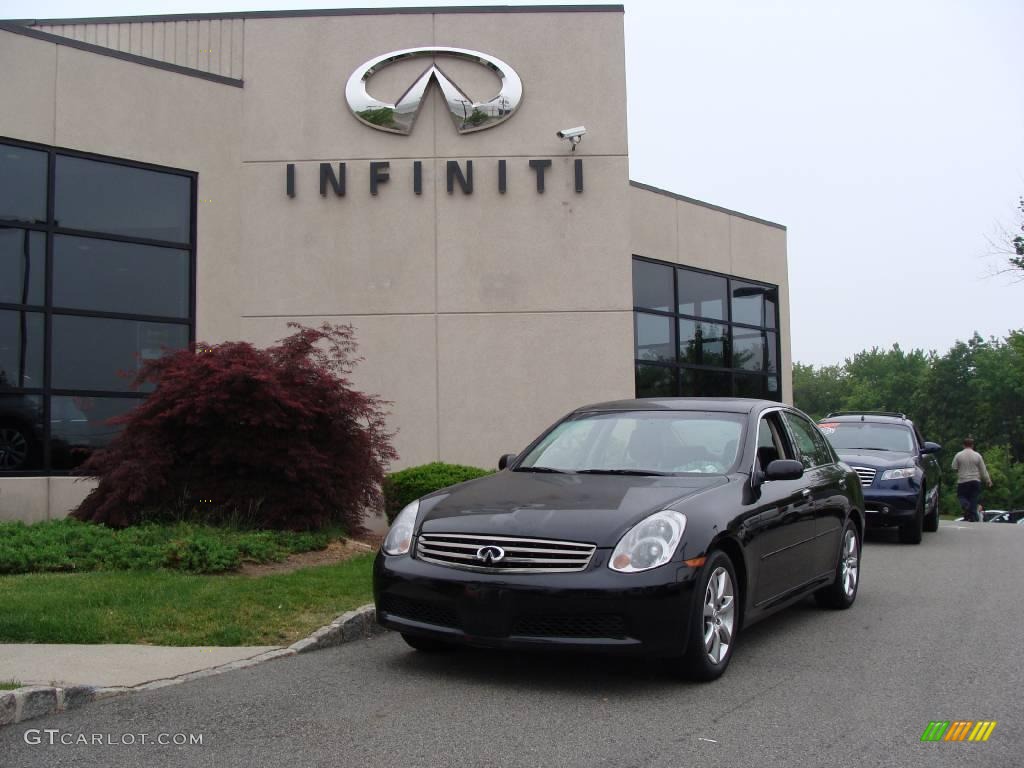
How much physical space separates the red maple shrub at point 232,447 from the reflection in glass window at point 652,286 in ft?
28.4

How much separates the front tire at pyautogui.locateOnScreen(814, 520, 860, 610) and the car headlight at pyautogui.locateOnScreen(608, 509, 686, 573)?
283 centimetres

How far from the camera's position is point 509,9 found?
603 inches

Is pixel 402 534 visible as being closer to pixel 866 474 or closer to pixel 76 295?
pixel 76 295

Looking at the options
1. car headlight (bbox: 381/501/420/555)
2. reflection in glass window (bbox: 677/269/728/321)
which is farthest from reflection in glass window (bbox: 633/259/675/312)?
car headlight (bbox: 381/501/420/555)

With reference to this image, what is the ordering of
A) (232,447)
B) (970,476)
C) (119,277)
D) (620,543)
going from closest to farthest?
1. (620,543)
2. (232,447)
3. (119,277)
4. (970,476)

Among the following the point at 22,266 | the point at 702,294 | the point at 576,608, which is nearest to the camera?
the point at 576,608

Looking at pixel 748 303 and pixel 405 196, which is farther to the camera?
pixel 748 303

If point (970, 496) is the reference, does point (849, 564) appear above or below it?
above

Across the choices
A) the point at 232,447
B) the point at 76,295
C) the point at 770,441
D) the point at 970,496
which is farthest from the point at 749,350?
the point at 770,441

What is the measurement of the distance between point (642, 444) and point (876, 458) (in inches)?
305

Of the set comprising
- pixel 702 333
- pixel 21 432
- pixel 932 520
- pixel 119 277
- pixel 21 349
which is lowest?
pixel 932 520

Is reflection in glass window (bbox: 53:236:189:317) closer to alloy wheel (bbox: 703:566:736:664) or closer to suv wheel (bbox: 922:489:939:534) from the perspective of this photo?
alloy wheel (bbox: 703:566:736:664)

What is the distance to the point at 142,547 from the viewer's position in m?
8.59

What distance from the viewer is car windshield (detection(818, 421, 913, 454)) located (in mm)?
14156
